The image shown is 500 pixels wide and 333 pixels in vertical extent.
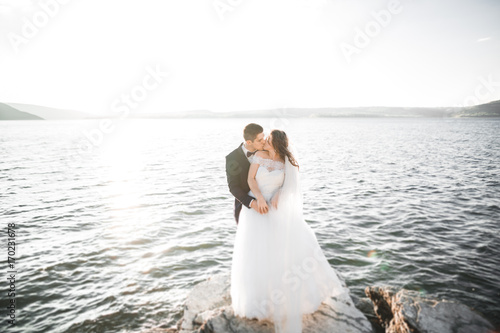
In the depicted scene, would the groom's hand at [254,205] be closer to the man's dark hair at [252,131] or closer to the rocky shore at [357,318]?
the man's dark hair at [252,131]

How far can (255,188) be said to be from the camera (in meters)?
5.15

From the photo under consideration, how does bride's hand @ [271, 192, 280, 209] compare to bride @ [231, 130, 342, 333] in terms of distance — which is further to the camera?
bride's hand @ [271, 192, 280, 209]

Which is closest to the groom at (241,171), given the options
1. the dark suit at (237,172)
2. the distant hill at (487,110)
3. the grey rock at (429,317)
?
the dark suit at (237,172)

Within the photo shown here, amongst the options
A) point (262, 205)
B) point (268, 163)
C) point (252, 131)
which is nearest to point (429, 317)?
point (262, 205)

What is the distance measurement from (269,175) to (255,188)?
1.13 ft

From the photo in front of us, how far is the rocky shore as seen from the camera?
5.25 m

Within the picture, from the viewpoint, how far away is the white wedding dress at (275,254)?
203 inches

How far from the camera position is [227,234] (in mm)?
12469

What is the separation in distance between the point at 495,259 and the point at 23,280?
1514 centimetres

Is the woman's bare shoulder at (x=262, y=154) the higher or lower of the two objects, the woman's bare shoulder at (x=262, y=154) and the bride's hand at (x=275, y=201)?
the higher

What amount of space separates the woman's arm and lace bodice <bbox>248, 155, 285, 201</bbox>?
0.07m

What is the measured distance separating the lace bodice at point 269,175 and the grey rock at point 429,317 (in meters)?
3.62

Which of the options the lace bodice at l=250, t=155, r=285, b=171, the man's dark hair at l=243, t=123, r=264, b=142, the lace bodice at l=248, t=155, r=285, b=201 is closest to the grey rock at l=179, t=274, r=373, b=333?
the lace bodice at l=248, t=155, r=285, b=201

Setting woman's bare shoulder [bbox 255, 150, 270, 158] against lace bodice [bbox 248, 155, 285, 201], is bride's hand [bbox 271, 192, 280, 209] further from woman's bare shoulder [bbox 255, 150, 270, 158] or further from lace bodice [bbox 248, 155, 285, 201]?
woman's bare shoulder [bbox 255, 150, 270, 158]
